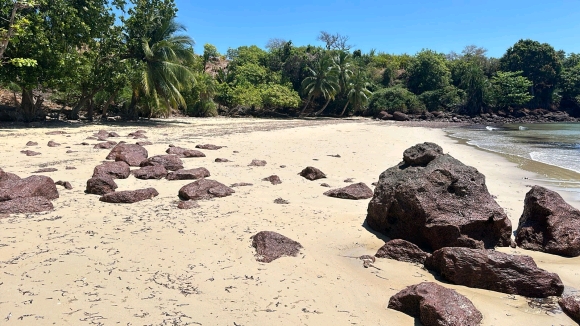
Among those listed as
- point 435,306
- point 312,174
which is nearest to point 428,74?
point 312,174

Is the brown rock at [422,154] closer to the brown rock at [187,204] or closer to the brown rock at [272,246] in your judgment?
the brown rock at [272,246]

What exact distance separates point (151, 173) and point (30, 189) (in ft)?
7.56

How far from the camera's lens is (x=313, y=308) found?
3252 mm

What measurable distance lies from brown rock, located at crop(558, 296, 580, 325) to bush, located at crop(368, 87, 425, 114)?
163 ft

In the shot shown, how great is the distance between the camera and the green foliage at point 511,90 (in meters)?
55.1

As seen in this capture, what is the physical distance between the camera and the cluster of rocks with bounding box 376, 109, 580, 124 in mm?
48938

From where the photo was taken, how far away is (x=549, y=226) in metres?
4.80

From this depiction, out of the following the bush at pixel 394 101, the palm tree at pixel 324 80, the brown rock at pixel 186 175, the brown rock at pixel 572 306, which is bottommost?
the brown rock at pixel 572 306

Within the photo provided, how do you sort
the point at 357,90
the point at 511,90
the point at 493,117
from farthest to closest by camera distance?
the point at 511,90, the point at 493,117, the point at 357,90

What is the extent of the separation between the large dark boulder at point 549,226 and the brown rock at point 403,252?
4.96 feet

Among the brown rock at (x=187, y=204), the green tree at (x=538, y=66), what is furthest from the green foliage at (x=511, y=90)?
the brown rock at (x=187, y=204)

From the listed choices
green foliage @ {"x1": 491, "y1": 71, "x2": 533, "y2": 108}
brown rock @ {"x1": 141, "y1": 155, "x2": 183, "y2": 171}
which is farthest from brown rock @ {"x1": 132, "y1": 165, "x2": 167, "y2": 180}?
green foliage @ {"x1": 491, "y1": 71, "x2": 533, "y2": 108}

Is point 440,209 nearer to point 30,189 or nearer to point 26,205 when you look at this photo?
point 26,205

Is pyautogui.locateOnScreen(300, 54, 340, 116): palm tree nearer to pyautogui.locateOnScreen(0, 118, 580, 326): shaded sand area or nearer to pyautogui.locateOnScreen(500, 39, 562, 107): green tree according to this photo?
pyautogui.locateOnScreen(500, 39, 562, 107): green tree
